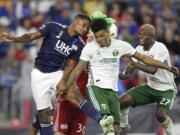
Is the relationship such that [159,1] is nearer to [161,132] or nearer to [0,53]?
[0,53]

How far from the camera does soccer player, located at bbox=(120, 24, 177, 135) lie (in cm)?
1396

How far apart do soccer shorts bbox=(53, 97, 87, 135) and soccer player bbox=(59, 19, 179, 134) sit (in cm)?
74

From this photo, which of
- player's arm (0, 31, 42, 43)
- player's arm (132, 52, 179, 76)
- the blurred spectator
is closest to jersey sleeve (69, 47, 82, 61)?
player's arm (0, 31, 42, 43)

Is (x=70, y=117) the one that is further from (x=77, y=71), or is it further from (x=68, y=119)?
(x=77, y=71)

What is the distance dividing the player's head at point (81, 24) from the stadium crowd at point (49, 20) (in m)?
4.95

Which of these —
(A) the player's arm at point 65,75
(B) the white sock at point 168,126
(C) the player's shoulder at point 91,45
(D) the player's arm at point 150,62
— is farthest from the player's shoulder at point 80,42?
(B) the white sock at point 168,126

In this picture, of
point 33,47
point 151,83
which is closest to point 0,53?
point 33,47

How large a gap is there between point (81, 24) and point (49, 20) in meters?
8.08

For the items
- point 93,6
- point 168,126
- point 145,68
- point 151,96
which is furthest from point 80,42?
point 93,6

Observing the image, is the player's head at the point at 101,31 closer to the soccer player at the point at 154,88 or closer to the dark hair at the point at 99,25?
the dark hair at the point at 99,25

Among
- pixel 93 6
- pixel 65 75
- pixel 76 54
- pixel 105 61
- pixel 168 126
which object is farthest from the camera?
pixel 93 6

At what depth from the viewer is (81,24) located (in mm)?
13094

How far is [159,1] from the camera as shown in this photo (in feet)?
74.8

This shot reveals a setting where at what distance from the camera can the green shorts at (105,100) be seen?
42.1ft
